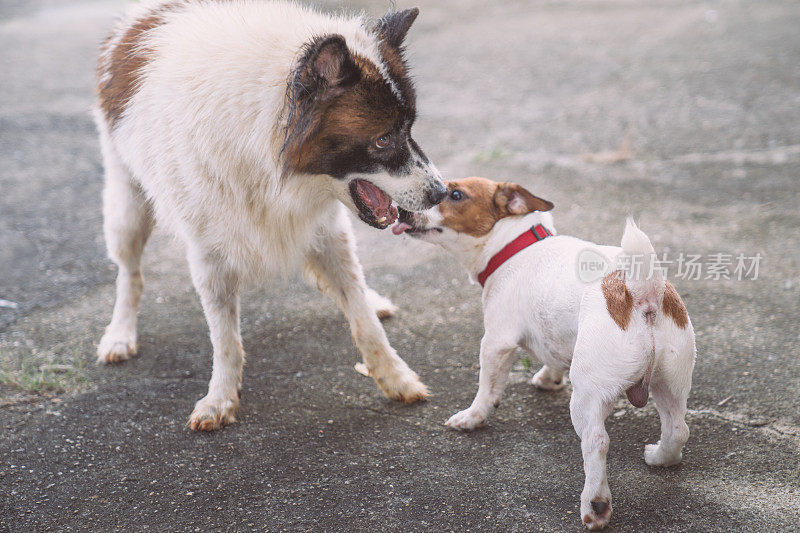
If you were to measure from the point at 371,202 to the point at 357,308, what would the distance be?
28.9 inches

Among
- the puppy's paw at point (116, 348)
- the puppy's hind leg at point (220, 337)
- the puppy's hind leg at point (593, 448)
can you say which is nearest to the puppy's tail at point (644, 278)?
the puppy's hind leg at point (593, 448)


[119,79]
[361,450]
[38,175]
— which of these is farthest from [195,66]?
[38,175]

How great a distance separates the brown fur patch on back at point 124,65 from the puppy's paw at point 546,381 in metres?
2.36

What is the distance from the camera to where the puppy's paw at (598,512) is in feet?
8.44

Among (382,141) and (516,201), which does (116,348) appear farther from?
(516,201)

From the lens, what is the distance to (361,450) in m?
3.20

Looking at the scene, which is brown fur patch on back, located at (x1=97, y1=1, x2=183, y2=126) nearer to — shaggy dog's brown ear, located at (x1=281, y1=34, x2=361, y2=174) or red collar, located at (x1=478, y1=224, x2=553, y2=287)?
shaggy dog's brown ear, located at (x1=281, y1=34, x2=361, y2=174)

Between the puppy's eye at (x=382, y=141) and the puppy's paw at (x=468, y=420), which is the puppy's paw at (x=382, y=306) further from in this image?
the puppy's eye at (x=382, y=141)

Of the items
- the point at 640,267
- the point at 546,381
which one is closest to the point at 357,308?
the point at 546,381

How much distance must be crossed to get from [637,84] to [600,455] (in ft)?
18.9

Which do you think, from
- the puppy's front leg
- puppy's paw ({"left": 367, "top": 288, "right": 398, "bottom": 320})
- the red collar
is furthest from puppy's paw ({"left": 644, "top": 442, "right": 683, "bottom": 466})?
puppy's paw ({"left": 367, "top": 288, "right": 398, "bottom": 320})

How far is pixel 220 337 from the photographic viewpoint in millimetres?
3492

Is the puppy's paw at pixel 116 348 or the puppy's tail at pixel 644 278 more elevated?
the puppy's tail at pixel 644 278

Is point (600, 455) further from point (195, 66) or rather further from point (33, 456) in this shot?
point (33, 456)
